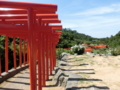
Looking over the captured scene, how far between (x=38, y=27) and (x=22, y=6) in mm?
655

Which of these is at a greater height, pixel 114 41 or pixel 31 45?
pixel 114 41

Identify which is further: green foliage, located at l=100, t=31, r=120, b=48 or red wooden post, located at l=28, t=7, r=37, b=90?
green foliage, located at l=100, t=31, r=120, b=48

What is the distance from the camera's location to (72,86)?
203 inches

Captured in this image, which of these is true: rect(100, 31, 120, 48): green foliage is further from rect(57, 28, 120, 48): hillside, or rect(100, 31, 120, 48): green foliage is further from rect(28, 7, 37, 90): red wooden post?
rect(28, 7, 37, 90): red wooden post

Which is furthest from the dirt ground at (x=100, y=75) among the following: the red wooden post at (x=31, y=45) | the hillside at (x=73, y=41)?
the hillside at (x=73, y=41)

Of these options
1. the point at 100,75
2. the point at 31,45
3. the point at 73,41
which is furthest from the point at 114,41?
the point at 31,45

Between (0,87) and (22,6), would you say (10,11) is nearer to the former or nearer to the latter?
(22,6)

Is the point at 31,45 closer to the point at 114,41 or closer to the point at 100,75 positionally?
the point at 100,75

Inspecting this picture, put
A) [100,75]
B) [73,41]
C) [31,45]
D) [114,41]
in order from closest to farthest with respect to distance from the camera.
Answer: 1. [31,45]
2. [100,75]
3. [114,41]
4. [73,41]

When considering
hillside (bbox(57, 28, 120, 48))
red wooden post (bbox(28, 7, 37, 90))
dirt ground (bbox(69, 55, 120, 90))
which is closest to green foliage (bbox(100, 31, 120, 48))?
hillside (bbox(57, 28, 120, 48))

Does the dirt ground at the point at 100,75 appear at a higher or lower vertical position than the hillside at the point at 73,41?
lower

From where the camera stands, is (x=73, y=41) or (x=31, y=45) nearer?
(x=31, y=45)

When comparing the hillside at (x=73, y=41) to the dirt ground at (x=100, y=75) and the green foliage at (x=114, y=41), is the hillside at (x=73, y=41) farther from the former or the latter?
the dirt ground at (x=100, y=75)

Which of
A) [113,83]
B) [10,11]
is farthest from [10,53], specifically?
[113,83]
